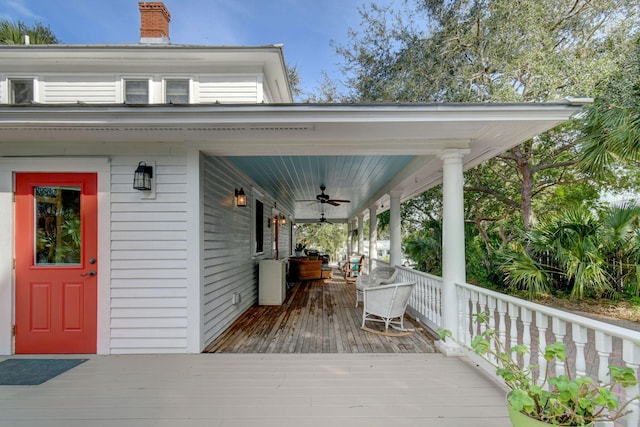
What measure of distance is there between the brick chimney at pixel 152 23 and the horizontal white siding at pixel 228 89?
157cm

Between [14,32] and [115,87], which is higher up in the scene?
[14,32]

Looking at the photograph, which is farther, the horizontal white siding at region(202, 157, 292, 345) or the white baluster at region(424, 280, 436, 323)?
the white baluster at region(424, 280, 436, 323)

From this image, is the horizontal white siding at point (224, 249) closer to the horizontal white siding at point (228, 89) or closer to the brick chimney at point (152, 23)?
the horizontal white siding at point (228, 89)

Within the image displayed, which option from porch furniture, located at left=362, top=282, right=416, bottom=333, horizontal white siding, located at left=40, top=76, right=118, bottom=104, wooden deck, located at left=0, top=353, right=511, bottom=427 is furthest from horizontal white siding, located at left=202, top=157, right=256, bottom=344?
horizontal white siding, located at left=40, top=76, right=118, bottom=104

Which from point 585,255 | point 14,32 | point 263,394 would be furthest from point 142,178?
point 14,32

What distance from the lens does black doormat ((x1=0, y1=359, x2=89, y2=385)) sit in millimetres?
2824

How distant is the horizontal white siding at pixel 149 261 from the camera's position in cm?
345

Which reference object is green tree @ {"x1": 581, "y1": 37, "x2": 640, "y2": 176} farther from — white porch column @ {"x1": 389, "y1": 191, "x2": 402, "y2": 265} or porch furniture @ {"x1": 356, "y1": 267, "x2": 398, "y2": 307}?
porch furniture @ {"x1": 356, "y1": 267, "x2": 398, "y2": 307}

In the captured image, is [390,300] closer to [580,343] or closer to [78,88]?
[580,343]

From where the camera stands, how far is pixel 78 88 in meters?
5.03

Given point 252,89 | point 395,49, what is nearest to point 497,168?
point 395,49

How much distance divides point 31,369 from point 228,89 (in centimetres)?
439

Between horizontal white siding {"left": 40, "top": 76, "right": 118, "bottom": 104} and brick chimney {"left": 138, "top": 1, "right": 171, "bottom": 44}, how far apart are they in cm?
117

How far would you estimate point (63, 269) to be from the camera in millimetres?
3430
